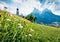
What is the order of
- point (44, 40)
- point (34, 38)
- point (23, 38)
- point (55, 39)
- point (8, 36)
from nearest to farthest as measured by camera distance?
point (8, 36) → point (23, 38) → point (34, 38) → point (44, 40) → point (55, 39)

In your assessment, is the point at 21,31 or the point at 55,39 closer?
the point at 21,31

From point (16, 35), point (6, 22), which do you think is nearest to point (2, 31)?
point (6, 22)

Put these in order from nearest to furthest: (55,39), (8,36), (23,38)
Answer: (8,36)
(23,38)
(55,39)

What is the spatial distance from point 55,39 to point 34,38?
12.0 ft

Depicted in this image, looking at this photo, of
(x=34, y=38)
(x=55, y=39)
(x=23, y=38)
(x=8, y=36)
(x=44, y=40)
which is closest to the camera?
(x=8, y=36)

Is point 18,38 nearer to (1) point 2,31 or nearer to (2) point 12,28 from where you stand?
(2) point 12,28

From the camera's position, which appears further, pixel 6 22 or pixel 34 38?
pixel 34 38

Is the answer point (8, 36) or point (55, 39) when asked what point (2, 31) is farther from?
point (55, 39)

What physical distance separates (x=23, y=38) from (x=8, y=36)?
1.16m

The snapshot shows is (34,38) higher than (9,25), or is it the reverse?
(9,25)

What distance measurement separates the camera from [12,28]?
11.4 meters

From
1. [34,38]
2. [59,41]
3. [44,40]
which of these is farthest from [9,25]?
[59,41]

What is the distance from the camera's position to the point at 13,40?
11055 millimetres

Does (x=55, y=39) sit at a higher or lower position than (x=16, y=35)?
lower
